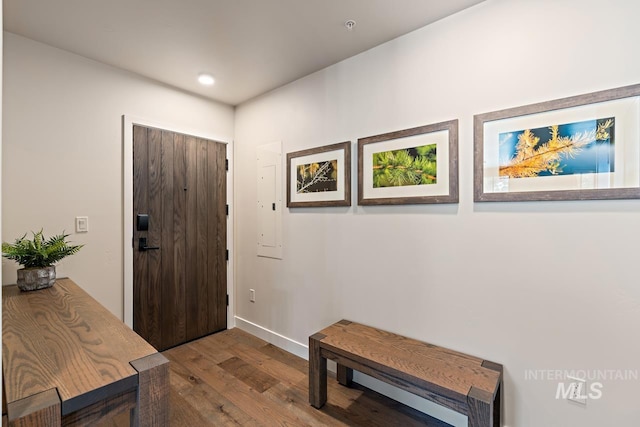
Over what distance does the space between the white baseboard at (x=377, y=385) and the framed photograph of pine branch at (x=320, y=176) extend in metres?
1.25

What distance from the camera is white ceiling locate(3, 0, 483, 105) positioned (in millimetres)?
1830

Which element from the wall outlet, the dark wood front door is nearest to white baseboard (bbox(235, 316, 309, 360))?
the dark wood front door

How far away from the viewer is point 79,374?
107 centimetres

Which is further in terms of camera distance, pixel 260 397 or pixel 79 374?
pixel 260 397

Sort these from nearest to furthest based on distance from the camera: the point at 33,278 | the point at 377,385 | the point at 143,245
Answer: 1. the point at 33,278
2. the point at 377,385
3. the point at 143,245

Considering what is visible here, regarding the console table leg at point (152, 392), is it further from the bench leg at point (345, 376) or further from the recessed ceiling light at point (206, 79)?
the recessed ceiling light at point (206, 79)

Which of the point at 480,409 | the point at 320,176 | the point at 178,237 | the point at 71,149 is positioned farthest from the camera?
the point at 178,237

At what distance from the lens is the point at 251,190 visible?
319 cm

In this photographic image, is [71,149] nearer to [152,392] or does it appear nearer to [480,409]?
[152,392]

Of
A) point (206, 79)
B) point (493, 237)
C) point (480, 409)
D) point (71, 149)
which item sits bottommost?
point (480, 409)

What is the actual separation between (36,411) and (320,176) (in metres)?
2.04

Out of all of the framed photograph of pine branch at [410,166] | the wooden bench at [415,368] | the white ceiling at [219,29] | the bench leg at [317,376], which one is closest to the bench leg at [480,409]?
the wooden bench at [415,368]

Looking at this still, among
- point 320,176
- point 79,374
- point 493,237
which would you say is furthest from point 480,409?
point 320,176

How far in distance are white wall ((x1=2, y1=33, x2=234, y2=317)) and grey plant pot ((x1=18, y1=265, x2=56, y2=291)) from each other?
0.29 meters
